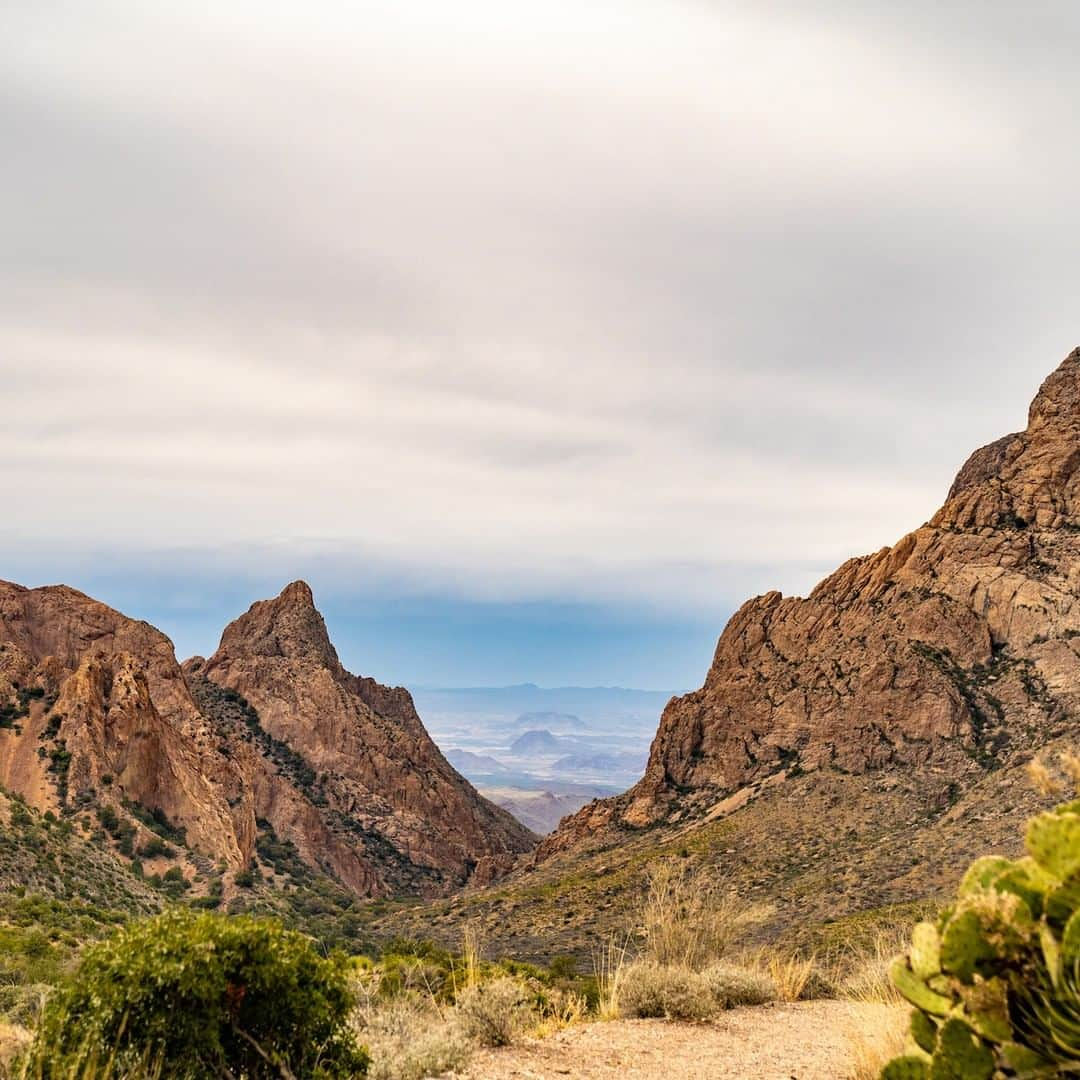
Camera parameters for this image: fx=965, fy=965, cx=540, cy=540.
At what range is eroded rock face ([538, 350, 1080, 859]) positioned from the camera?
6041 cm

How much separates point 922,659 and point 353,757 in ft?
223

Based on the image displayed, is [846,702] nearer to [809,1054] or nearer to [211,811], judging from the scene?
[211,811]

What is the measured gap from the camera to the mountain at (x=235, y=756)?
226ft

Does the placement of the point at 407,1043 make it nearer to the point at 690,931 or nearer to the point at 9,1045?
the point at 9,1045

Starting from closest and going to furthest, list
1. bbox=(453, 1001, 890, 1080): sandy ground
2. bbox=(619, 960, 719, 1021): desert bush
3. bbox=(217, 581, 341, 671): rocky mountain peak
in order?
bbox=(453, 1001, 890, 1080): sandy ground, bbox=(619, 960, 719, 1021): desert bush, bbox=(217, 581, 341, 671): rocky mountain peak

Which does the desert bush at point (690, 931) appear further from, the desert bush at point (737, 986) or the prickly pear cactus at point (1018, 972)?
the prickly pear cactus at point (1018, 972)

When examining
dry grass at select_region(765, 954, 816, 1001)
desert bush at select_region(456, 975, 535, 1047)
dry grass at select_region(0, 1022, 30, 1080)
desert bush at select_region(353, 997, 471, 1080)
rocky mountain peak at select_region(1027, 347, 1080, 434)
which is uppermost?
rocky mountain peak at select_region(1027, 347, 1080, 434)

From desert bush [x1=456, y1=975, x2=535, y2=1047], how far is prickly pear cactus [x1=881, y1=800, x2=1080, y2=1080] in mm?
9182

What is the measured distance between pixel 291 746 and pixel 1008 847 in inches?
3258

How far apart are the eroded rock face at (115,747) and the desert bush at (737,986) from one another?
58.4 meters

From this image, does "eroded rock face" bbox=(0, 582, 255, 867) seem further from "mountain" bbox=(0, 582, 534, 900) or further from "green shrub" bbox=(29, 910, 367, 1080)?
"green shrub" bbox=(29, 910, 367, 1080)

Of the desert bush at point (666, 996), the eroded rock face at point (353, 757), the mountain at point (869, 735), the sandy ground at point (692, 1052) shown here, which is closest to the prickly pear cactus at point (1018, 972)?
the sandy ground at point (692, 1052)

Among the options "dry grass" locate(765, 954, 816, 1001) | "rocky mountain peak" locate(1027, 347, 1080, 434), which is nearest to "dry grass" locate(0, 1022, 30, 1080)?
"dry grass" locate(765, 954, 816, 1001)

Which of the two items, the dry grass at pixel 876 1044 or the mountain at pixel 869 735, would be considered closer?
the dry grass at pixel 876 1044
